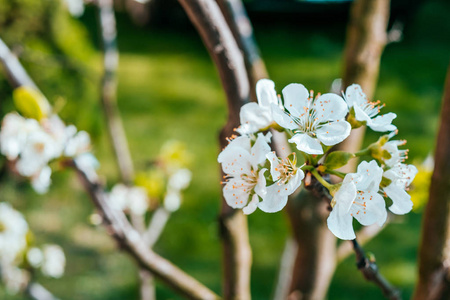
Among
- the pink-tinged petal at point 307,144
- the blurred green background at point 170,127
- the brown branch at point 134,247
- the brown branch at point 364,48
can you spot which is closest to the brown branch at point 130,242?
the brown branch at point 134,247

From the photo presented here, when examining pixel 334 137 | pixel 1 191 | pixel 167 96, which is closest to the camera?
pixel 334 137

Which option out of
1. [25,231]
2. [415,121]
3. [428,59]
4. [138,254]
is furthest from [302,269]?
[428,59]

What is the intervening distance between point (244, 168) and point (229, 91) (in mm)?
236

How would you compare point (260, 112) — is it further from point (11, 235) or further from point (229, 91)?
point (11, 235)

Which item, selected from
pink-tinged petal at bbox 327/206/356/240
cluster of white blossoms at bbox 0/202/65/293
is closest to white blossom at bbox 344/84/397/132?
pink-tinged petal at bbox 327/206/356/240

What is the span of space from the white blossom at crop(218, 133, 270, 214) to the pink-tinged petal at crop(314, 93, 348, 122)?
0.07 meters

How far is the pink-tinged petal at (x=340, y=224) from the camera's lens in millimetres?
517

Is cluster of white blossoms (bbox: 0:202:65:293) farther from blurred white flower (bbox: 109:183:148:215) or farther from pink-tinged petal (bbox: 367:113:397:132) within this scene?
pink-tinged petal (bbox: 367:113:397:132)

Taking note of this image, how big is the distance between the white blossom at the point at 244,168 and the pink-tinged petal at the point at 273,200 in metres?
0.01

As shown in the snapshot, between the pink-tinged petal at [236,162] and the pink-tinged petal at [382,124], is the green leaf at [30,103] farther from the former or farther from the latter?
the pink-tinged petal at [382,124]

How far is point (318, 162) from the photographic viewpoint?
0.59 metres

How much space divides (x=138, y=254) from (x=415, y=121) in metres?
3.52

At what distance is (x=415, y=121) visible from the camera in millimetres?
4012

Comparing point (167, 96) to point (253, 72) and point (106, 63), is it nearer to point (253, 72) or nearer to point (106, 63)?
point (106, 63)
